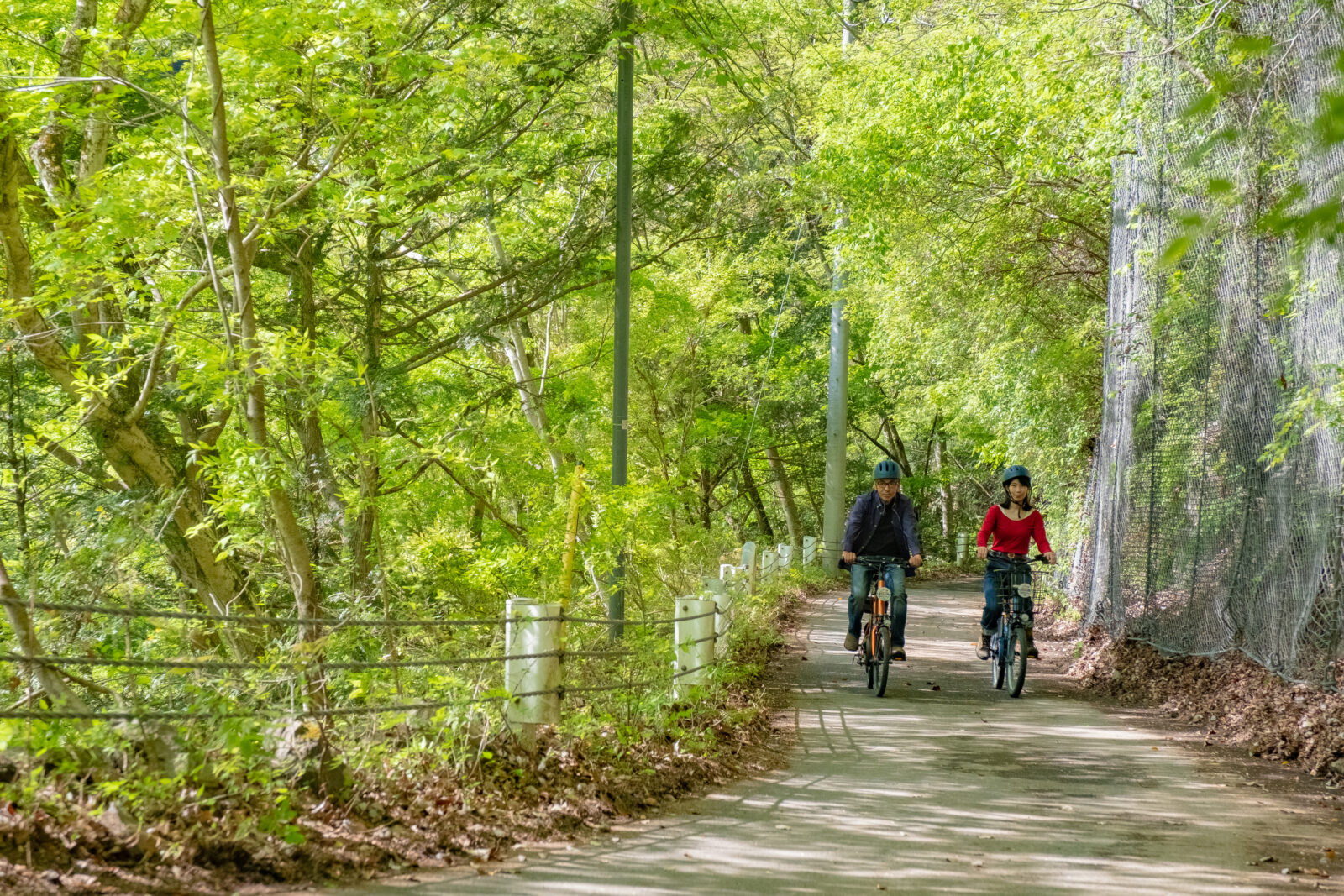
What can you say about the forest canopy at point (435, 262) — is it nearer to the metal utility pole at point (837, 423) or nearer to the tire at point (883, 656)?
the metal utility pole at point (837, 423)

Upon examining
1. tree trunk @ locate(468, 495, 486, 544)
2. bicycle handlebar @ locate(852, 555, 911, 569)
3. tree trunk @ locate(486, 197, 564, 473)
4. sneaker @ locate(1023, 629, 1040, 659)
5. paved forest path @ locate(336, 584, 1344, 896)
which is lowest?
paved forest path @ locate(336, 584, 1344, 896)

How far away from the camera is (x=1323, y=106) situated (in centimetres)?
243

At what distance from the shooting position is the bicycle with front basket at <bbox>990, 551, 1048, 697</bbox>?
11273mm

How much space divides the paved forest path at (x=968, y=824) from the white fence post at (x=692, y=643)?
3.24ft

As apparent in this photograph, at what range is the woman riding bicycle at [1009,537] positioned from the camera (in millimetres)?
11562

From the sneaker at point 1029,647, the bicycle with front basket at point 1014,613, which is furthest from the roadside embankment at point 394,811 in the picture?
the sneaker at point 1029,647

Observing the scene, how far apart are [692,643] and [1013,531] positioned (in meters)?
4.08

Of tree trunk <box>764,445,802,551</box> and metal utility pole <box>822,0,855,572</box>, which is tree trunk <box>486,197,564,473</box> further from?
tree trunk <box>764,445,802,551</box>

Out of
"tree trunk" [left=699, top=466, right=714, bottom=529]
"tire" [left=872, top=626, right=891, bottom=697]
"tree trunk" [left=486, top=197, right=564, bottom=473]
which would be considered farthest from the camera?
"tree trunk" [left=699, top=466, right=714, bottom=529]

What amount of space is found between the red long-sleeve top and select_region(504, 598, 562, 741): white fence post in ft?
19.5

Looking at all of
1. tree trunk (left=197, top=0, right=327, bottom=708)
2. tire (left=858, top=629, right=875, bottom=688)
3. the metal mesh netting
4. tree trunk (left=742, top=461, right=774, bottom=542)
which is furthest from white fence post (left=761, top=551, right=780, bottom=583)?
tree trunk (left=197, top=0, right=327, bottom=708)

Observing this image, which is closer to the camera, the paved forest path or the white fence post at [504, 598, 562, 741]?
the paved forest path

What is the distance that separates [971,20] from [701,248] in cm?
961

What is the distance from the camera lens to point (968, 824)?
6469 millimetres
